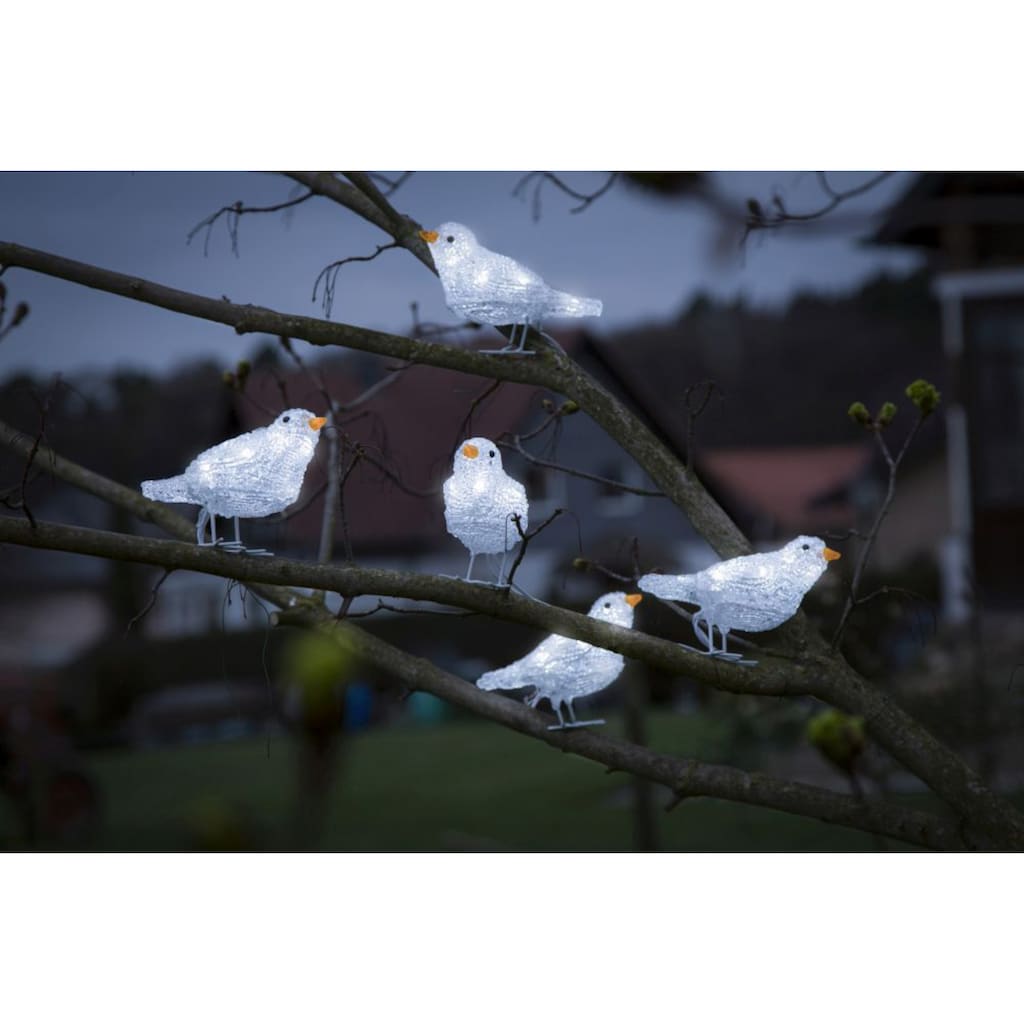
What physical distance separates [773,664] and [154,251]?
5.12ft

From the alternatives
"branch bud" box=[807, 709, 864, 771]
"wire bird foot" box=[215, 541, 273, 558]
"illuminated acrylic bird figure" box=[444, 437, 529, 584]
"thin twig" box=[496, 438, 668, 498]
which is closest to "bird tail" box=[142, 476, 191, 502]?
"wire bird foot" box=[215, 541, 273, 558]

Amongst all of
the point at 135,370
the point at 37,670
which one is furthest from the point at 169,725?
the point at 135,370

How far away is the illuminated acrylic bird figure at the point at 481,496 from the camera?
6.97 ft

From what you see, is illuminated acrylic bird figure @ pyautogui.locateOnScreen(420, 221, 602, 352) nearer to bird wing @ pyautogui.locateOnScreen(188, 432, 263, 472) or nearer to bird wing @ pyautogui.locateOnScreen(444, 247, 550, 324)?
bird wing @ pyautogui.locateOnScreen(444, 247, 550, 324)

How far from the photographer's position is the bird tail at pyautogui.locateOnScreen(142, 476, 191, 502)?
2057 millimetres

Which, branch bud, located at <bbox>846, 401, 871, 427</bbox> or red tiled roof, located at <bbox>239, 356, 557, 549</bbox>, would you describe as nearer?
branch bud, located at <bbox>846, 401, 871, 427</bbox>

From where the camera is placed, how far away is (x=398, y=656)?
7.16 ft

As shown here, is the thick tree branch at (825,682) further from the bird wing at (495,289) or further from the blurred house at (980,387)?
the blurred house at (980,387)

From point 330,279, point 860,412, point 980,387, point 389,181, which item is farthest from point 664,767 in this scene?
point 980,387

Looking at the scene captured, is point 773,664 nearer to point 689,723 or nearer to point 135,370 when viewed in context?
point 689,723

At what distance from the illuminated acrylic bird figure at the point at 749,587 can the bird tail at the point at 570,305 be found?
1.58ft

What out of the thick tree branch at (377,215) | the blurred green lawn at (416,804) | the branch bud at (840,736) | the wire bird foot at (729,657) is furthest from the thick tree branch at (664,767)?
the blurred green lawn at (416,804)

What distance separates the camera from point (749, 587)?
6.97 feet

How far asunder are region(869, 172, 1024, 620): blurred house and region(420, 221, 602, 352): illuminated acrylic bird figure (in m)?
1.03
